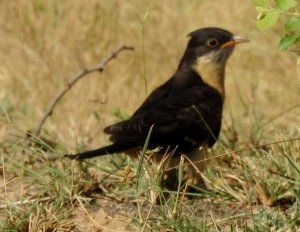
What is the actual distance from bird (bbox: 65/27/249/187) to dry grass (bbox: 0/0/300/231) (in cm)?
17

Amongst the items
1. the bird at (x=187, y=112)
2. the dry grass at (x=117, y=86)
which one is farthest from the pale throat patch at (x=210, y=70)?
the dry grass at (x=117, y=86)

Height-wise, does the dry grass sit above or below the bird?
below

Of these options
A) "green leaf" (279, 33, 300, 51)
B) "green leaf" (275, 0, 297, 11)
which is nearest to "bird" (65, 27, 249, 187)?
"green leaf" (279, 33, 300, 51)

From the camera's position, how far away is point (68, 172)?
6.01 meters

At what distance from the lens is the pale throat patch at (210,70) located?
7.48 meters

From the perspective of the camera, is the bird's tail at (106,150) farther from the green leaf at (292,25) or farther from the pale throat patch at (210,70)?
the green leaf at (292,25)

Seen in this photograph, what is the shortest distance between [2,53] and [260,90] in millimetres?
2585

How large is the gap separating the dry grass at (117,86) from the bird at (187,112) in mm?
168

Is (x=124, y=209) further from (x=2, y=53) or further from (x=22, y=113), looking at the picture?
(x=2, y=53)

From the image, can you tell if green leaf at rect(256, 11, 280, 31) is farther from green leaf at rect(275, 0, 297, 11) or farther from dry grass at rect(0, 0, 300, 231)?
dry grass at rect(0, 0, 300, 231)

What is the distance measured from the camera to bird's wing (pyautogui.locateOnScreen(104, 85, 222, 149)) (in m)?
6.62

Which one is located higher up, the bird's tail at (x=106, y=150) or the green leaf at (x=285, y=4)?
the green leaf at (x=285, y=4)

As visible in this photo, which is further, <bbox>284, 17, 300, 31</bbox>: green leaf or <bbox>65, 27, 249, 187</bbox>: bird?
<bbox>65, 27, 249, 187</bbox>: bird

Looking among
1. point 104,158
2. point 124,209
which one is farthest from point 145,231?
point 104,158
